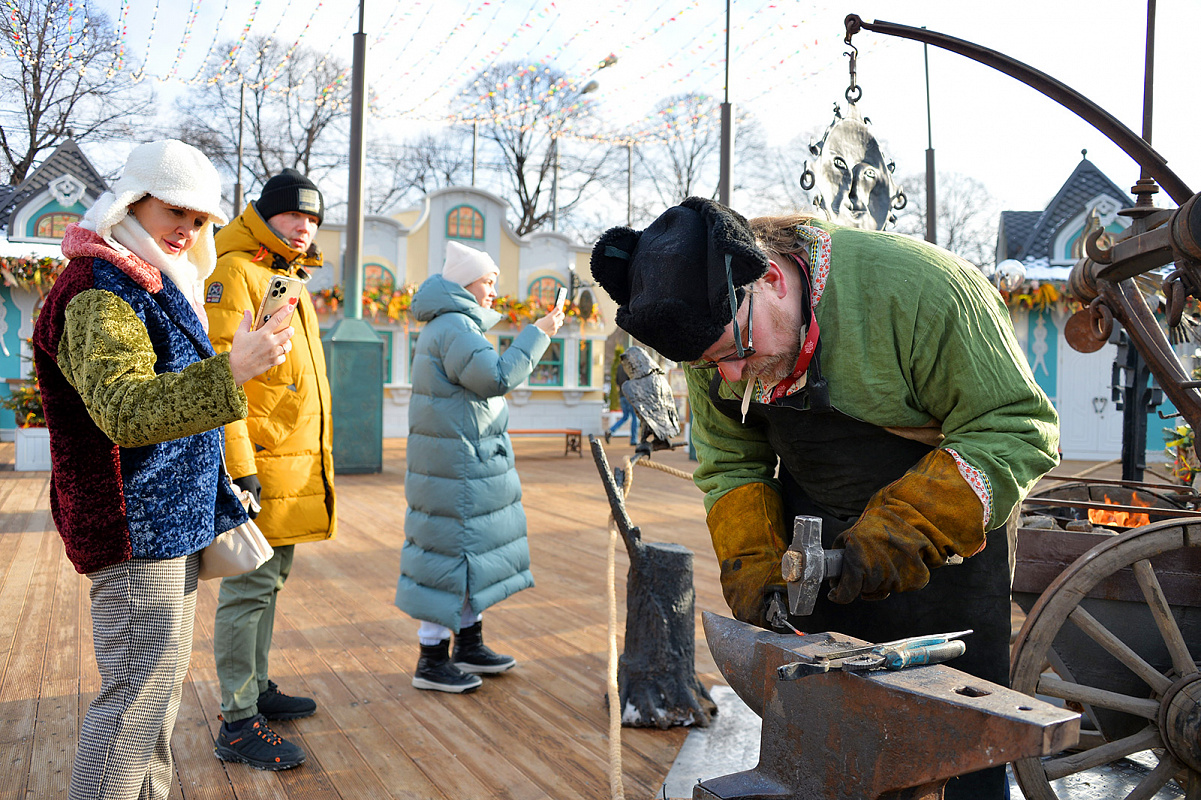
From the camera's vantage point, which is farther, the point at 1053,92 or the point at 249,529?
the point at 1053,92

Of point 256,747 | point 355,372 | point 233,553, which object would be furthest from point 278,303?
point 355,372

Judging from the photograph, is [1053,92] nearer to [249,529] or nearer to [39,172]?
[249,529]

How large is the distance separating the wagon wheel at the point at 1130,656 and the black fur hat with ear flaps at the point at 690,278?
→ 1436mm

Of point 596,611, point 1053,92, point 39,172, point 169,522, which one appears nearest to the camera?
point 169,522

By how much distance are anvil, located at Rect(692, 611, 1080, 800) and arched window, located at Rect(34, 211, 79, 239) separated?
16666mm

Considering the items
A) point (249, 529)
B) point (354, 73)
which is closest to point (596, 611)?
point (249, 529)

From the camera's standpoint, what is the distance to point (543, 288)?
59.9 feet

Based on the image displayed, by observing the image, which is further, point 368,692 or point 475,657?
point 475,657

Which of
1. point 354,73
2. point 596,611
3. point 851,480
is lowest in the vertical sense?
point 596,611

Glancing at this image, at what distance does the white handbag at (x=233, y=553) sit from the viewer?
6.91 ft

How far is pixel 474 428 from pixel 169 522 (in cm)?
159

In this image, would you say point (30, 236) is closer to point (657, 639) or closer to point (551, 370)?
point (551, 370)

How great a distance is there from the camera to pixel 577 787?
259 cm

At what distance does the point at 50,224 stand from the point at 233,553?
15.8 m
